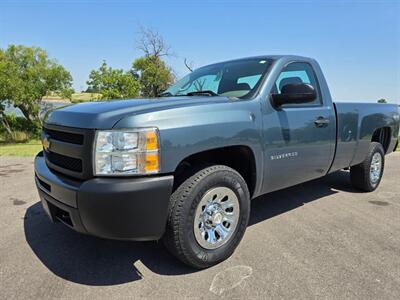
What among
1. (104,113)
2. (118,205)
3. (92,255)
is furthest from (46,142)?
(118,205)

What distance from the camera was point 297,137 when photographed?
11.4 ft

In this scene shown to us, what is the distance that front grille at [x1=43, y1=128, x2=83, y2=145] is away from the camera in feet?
8.20

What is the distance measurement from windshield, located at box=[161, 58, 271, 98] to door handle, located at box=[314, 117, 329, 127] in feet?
2.83

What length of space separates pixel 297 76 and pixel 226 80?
3.00 feet

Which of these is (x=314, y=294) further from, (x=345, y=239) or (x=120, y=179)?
(x=120, y=179)

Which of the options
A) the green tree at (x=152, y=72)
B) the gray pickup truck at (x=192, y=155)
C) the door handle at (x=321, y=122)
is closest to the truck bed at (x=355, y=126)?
the gray pickup truck at (x=192, y=155)

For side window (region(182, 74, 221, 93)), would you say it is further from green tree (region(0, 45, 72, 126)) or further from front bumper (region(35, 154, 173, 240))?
green tree (region(0, 45, 72, 126))

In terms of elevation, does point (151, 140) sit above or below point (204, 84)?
below

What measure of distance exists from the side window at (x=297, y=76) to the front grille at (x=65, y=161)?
2.11 m

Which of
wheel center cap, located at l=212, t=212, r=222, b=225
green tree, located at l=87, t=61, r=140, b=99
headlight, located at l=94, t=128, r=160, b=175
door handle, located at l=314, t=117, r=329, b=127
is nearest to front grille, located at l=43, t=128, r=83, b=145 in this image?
headlight, located at l=94, t=128, r=160, b=175

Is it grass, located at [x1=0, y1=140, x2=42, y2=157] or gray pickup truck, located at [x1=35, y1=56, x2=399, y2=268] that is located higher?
gray pickup truck, located at [x1=35, y1=56, x2=399, y2=268]

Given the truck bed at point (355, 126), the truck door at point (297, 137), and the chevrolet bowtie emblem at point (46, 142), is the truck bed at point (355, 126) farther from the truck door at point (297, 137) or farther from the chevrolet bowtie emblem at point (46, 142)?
the chevrolet bowtie emblem at point (46, 142)

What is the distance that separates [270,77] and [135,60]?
34045 mm

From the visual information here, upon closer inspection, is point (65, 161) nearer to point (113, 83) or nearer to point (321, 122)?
point (321, 122)
